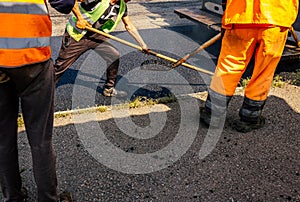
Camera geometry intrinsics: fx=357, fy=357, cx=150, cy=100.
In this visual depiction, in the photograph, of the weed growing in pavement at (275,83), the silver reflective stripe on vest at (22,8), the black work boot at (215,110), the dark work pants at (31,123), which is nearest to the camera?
the silver reflective stripe on vest at (22,8)

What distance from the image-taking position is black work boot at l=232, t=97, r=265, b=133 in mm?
3352

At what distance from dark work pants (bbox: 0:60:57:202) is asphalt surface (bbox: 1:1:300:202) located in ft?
1.15

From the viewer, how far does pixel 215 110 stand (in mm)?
3408

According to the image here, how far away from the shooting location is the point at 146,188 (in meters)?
2.63

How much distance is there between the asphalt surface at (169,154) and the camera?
2623mm

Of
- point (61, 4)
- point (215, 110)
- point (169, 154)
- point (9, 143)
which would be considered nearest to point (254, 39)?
point (215, 110)

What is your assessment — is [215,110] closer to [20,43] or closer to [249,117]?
[249,117]

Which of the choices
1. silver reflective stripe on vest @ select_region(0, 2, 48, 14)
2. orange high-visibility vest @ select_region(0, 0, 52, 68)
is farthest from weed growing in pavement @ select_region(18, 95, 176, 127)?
silver reflective stripe on vest @ select_region(0, 2, 48, 14)

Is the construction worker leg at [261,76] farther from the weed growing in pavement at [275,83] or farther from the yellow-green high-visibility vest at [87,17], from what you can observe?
the yellow-green high-visibility vest at [87,17]

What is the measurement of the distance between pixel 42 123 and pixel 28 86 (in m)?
0.23

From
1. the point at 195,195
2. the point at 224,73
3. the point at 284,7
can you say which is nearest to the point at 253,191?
the point at 195,195

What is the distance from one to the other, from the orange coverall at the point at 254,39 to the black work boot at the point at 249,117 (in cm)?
6

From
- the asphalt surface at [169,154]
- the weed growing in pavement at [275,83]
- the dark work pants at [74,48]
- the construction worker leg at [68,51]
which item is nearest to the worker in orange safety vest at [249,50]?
the asphalt surface at [169,154]

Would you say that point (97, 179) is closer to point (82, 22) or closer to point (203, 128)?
point (203, 128)
